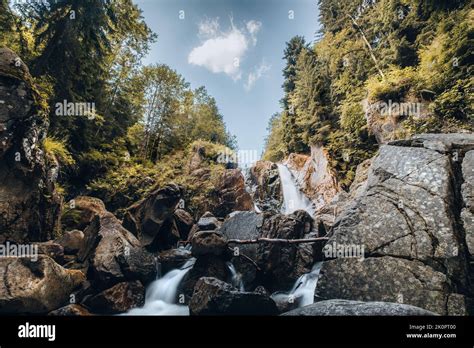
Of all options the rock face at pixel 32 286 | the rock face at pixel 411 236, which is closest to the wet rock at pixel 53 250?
the rock face at pixel 32 286

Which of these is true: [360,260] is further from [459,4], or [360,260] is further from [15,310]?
[459,4]

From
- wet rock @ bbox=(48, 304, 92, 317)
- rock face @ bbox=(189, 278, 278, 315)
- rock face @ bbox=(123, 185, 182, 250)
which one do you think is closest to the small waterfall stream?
rock face @ bbox=(189, 278, 278, 315)

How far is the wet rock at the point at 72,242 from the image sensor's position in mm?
9273

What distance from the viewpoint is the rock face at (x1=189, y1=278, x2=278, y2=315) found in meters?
5.45

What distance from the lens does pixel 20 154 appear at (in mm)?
7625

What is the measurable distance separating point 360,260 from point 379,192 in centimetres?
177

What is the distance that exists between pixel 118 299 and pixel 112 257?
1.46 meters

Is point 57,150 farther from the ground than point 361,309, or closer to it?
farther from the ground

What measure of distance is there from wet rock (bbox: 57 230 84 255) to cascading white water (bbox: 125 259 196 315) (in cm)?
327

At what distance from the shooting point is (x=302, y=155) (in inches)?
892

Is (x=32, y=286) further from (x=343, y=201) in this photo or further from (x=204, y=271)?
(x=343, y=201)

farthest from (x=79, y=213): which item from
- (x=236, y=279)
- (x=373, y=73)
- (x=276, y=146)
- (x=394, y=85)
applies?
(x=276, y=146)

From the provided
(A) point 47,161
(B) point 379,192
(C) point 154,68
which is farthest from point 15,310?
Result: (C) point 154,68

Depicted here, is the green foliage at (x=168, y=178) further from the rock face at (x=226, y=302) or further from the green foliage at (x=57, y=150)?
the rock face at (x=226, y=302)
